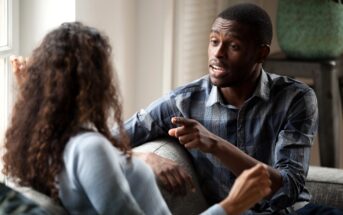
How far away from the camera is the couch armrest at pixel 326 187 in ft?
7.59

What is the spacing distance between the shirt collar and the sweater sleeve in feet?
2.61

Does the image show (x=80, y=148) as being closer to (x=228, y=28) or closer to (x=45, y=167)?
(x=45, y=167)

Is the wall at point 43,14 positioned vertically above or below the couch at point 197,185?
above

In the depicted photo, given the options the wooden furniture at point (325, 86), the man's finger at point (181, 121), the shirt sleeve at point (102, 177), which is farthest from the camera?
the wooden furniture at point (325, 86)

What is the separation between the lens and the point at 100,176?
145cm

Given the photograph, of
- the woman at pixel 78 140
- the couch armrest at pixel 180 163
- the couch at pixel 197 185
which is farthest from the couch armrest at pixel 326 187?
the woman at pixel 78 140

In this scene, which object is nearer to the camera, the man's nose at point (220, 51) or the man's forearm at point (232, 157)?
the man's forearm at point (232, 157)

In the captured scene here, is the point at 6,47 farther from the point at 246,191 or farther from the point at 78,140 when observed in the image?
the point at 246,191

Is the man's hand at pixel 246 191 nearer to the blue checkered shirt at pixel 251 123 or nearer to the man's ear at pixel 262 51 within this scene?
the blue checkered shirt at pixel 251 123

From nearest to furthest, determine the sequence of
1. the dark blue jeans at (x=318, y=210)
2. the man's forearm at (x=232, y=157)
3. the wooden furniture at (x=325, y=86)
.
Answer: the man's forearm at (x=232, y=157) → the dark blue jeans at (x=318, y=210) → the wooden furniture at (x=325, y=86)

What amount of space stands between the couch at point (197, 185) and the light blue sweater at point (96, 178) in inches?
19.5

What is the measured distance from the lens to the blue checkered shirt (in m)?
2.14

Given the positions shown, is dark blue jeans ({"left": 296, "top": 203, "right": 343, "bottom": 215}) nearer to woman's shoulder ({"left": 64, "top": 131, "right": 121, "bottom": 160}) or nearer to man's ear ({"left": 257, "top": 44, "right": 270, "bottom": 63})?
man's ear ({"left": 257, "top": 44, "right": 270, "bottom": 63})

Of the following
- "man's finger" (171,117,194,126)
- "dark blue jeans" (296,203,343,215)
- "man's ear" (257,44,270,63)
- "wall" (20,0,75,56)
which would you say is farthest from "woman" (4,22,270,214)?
"wall" (20,0,75,56)
